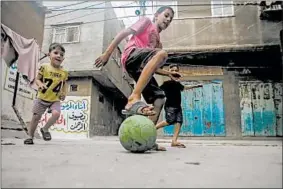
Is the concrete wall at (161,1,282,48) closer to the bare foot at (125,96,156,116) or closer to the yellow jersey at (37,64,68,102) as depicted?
the yellow jersey at (37,64,68,102)

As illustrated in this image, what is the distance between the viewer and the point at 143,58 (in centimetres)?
240

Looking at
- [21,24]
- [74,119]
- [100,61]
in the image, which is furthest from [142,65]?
[74,119]

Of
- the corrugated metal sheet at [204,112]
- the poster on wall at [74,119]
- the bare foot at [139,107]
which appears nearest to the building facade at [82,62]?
the poster on wall at [74,119]

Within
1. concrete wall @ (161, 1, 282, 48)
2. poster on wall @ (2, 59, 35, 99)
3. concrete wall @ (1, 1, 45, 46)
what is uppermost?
concrete wall @ (161, 1, 282, 48)

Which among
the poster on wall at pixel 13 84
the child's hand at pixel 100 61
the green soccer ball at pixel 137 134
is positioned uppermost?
the poster on wall at pixel 13 84

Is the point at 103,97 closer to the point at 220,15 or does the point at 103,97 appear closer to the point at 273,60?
the point at 220,15

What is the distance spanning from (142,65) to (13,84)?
436 centimetres

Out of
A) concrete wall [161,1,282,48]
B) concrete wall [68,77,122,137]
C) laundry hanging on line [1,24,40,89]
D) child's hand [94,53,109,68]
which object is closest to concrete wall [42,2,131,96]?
concrete wall [68,77,122,137]

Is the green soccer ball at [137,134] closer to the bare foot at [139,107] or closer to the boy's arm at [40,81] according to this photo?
the bare foot at [139,107]

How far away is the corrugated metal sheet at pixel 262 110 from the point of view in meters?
8.77

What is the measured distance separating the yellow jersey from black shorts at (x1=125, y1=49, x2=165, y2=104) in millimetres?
1579

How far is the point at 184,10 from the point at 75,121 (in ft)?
22.8

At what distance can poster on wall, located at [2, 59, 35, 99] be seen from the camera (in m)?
5.52

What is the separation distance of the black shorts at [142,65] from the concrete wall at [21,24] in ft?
11.0
